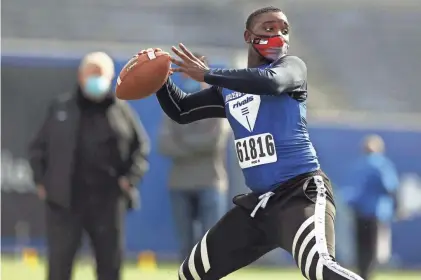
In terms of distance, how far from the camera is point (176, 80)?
12172 mm

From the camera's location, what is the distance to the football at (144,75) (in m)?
5.88

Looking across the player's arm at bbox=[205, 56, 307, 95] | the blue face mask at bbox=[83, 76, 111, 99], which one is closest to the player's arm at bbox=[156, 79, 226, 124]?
the player's arm at bbox=[205, 56, 307, 95]

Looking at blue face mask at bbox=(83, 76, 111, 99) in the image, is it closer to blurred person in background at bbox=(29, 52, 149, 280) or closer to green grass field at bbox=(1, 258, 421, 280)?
blurred person in background at bbox=(29, 52, 149, 280)

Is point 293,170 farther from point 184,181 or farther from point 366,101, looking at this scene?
point 366,101

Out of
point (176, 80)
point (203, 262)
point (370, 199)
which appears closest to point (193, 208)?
point (370, 199)

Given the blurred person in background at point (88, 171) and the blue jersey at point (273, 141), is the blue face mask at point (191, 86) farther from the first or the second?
the blue jersey at point (273, 141)

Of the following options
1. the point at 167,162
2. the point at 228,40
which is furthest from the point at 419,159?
the point at 228,40

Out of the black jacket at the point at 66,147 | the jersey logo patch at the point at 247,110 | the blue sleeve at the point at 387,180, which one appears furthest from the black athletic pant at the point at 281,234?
the blue sleeve at the point at 387,180

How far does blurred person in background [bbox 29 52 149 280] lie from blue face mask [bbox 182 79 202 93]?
138 centimetres

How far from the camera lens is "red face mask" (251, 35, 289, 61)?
5832mm

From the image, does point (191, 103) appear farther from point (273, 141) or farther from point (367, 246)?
point (367, 246)

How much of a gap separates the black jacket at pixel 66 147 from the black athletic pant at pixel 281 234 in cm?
233

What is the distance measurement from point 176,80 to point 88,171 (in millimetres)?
4146

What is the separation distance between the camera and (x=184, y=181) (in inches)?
380
